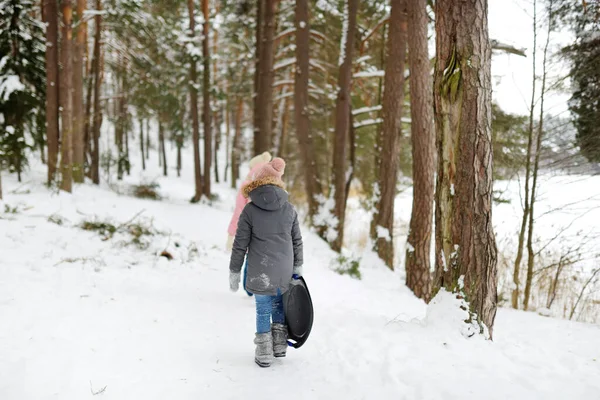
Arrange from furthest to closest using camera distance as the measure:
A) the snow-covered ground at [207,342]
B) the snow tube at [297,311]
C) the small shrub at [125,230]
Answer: the small shrub at [125,230], the snow tube at [297,311], the snow-covered ground at [207,342]

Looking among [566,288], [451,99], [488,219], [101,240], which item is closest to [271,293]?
[488,219]

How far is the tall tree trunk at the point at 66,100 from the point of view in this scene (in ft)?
32.8

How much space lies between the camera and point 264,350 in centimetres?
350

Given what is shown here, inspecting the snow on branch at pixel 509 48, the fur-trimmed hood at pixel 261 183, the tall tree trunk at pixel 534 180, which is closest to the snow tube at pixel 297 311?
the fur-trimmed hood at pixel 261 183

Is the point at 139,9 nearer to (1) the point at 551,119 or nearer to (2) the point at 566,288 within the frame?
(1) the point at 551,119

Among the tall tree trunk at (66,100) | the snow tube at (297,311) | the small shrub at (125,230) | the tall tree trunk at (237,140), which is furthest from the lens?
the tall tree trunk at (237,140)

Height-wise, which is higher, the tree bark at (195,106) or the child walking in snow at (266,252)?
the tree bark at (195,106)

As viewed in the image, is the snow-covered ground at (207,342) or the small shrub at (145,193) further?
the small shrub at (145,193)

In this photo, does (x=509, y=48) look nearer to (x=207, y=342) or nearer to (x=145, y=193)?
(x=207, y=342)

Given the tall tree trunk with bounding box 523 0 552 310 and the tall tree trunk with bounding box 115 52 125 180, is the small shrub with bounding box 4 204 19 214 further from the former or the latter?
the tall tree trunk with bounding box 115 52 125 180

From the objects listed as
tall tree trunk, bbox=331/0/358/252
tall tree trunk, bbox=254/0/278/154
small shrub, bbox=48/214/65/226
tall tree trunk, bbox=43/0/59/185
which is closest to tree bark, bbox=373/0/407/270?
tall tree trunk, bbox=331/0/358/252

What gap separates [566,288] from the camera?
7.36 metres

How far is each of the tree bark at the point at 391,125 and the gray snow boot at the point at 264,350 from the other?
20.1ft

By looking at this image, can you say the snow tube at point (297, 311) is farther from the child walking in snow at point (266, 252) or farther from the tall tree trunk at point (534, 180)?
the tall tree trunk at point (534, 180)
